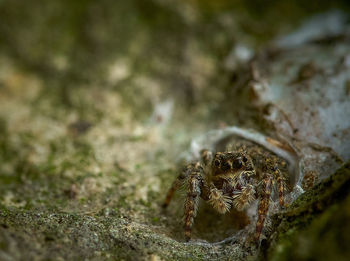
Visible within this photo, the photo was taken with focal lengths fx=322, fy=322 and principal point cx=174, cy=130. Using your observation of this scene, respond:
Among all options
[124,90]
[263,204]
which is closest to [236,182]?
[263,204]

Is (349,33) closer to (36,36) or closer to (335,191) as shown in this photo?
(335,191)

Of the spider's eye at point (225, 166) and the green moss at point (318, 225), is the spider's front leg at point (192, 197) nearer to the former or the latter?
the spider's eye at point (225, 166)

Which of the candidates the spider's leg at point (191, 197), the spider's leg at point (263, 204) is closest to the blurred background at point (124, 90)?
the spider's leg at point (191, 197)

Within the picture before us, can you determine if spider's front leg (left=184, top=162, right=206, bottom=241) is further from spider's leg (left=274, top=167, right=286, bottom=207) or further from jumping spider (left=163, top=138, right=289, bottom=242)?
spider's leg (left=274, top=167, right=286, bottom=207)

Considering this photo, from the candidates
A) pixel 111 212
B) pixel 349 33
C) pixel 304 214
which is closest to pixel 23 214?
pixel 111 212

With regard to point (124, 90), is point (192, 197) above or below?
below

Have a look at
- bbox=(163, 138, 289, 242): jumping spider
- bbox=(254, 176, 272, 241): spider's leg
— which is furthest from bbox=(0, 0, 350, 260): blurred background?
bbox=(254, 176, 272, 241): spider's leg

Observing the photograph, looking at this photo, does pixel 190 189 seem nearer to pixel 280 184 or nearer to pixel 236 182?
pixel 236 182
